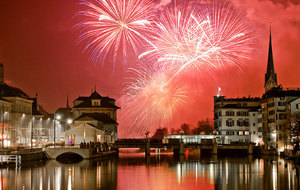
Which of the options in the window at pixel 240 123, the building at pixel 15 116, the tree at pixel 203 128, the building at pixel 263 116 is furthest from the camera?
the tree at pixel 203 128

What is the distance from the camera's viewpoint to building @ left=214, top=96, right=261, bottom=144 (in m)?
126

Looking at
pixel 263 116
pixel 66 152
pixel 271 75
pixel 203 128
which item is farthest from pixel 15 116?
pixel 203 128

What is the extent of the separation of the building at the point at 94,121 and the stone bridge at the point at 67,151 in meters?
8.87

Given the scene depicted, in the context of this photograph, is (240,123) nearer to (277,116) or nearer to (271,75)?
(271,75)

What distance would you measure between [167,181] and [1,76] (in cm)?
6448

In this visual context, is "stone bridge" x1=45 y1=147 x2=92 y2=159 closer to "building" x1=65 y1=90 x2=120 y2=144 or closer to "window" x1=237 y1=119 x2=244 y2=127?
"building" x1=65 y1=90 x2=120 y2=144

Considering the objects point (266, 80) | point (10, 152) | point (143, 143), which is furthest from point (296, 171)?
point (266, 80)

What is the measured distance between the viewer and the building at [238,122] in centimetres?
12575

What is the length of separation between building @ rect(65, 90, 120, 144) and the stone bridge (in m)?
8.87

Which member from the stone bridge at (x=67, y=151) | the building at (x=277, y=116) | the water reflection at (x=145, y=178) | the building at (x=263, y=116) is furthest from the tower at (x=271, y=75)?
the stone bridge at (x=67, y=151)

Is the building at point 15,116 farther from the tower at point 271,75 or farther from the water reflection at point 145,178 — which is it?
the tower at point 271,75

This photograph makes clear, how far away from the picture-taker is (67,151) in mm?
81938

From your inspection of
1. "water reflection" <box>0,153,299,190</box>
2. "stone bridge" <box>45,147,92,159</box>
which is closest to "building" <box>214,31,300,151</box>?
"water reflection" <box>0,153,299,190</box>

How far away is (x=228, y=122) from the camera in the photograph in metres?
128
